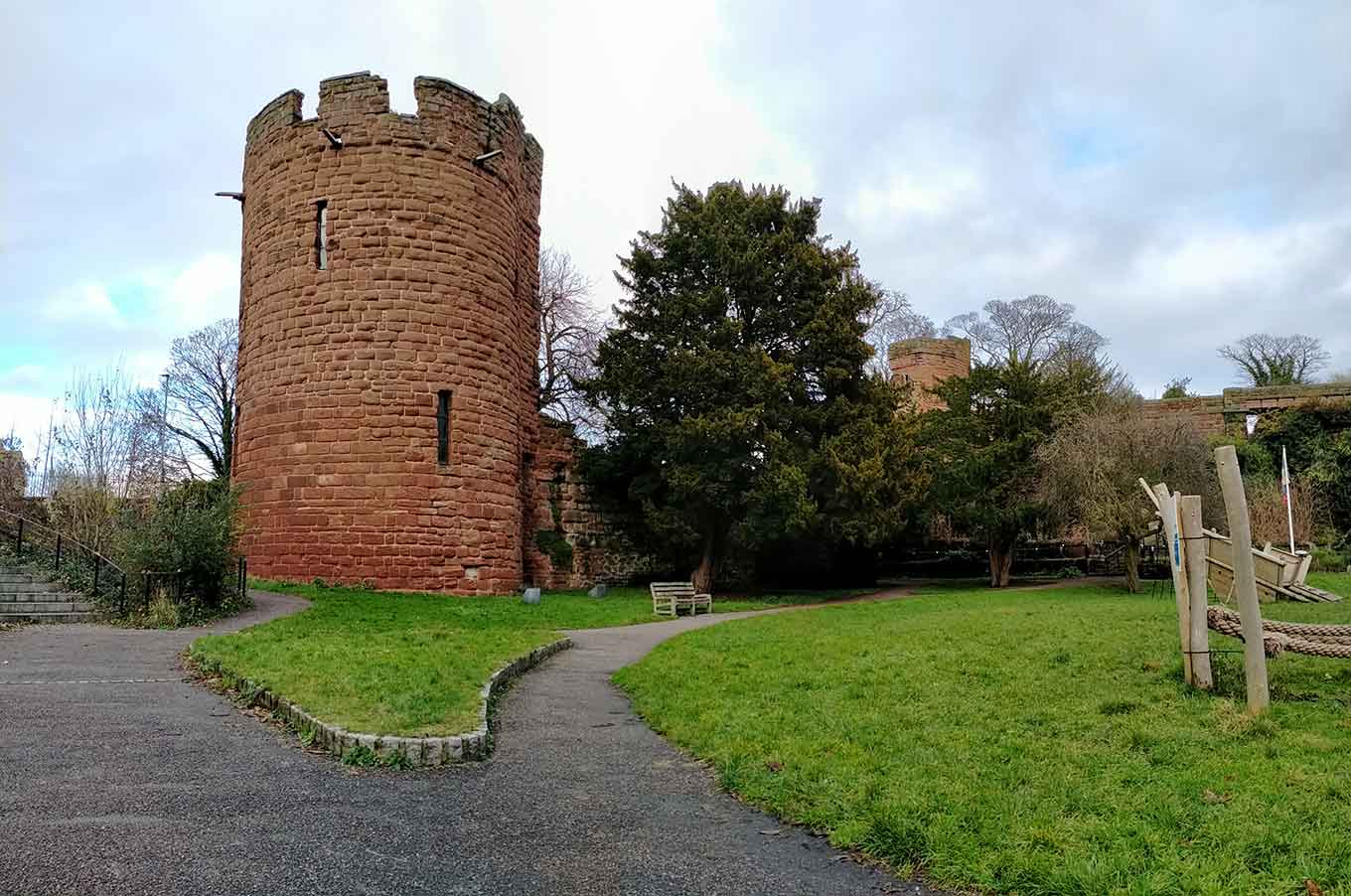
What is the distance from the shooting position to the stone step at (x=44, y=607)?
12.8 metres

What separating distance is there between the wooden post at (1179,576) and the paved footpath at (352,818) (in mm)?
3940

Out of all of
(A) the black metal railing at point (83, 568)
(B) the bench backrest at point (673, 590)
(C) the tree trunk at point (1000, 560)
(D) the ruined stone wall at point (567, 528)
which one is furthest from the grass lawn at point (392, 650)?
(C) the tree trunk at point (1000, 560)

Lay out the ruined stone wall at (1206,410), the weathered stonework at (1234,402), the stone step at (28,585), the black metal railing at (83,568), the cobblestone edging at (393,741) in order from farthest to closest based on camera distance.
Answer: the ruined stone wall at (1206,410)
the weathered stonework at (1234,402)
the stone step at (28,585)
the black metal railing at (83,568)
the cobblestone edging at (393,741)

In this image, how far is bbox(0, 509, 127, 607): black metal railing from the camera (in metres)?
13.5

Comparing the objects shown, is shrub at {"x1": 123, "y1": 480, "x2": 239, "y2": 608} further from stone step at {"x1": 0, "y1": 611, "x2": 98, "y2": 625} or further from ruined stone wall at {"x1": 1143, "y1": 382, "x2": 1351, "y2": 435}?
ruined stone wall at {"x1": 1143, "y1": 382, "x2": 1351, "y2": 435}

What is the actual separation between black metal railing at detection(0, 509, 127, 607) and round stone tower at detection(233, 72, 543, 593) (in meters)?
3.33

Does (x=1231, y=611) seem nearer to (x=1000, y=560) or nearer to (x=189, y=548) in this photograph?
(x=189, y=548)

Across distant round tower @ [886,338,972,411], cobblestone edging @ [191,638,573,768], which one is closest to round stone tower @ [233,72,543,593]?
cobblestone edging @ [191,638,573,768]

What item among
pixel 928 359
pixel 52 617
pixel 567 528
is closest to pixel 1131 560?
pixel 567 528

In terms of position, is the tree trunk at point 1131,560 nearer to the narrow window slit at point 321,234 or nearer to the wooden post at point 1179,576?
the wooden post at point 1179,576

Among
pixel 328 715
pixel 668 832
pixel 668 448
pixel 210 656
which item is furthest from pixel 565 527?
pixel 668 832

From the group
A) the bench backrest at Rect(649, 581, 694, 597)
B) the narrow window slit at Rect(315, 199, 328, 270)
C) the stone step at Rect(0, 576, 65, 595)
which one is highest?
the narrow window slit at Rect(315, 199, 328, 270)

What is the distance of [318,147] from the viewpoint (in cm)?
1861

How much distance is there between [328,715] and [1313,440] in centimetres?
3005
